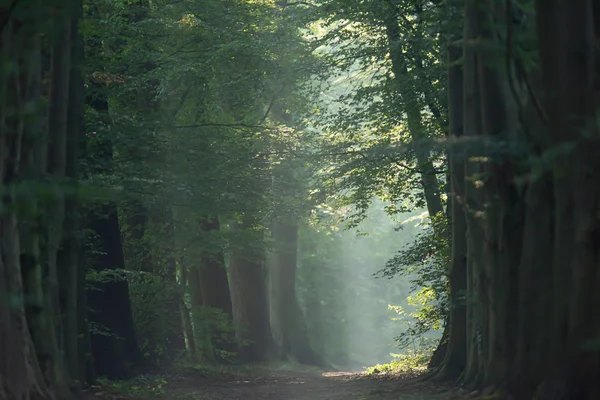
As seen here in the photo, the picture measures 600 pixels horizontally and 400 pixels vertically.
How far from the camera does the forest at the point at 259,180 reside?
6.89 meters

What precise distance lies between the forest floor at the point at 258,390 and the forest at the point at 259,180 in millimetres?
110

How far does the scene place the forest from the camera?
22.6 ft

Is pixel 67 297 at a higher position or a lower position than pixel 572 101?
lower

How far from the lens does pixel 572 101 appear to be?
6.87m

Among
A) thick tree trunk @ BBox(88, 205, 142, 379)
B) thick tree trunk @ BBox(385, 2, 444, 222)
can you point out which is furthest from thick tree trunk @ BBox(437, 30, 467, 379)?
thick tree trunk @ BBox(88, 205, 142, 379)

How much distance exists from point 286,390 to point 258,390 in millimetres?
577

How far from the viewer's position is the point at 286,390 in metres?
15.7

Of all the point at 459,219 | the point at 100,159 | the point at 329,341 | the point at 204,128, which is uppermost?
the point at 204,128

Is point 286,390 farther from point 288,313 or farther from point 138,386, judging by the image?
point 288,313

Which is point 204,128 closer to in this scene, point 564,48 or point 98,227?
point 98,227

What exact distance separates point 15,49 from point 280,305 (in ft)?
80.3

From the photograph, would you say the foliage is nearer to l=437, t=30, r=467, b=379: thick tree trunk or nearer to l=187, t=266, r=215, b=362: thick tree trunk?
l=187, t=266, r=215, b=362: thick tree trunk

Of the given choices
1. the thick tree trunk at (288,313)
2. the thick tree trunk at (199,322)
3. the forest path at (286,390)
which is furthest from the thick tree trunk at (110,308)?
the thick tree trunk at (288,313)

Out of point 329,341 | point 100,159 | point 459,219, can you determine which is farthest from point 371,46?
point 329,341
